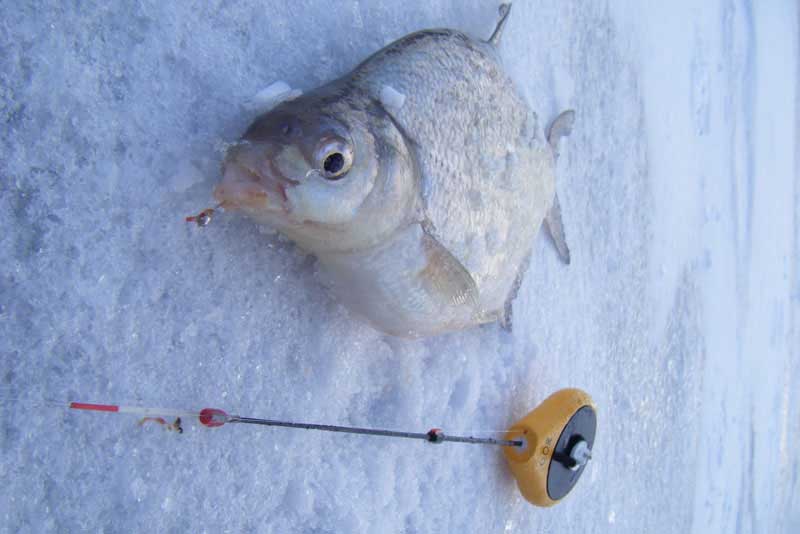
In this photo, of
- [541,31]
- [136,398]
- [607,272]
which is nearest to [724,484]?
[607,272]

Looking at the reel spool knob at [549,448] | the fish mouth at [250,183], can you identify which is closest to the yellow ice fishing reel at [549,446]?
the reel spool knob at [549,448]

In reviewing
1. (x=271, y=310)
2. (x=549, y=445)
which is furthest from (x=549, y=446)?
(x=271, y=310)

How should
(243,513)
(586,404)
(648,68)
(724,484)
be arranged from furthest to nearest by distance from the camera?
1. (724,484)
2. (648,68)
3. (586,404)
4. (243,513)

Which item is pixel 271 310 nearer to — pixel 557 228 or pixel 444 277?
pixel 444 277

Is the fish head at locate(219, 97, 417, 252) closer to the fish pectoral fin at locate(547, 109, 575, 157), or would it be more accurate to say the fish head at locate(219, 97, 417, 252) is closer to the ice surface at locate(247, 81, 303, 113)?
the ice surface at locate(247, 81, 303, 113)

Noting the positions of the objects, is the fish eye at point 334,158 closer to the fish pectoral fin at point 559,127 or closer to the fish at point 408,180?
the fish at point 408,180

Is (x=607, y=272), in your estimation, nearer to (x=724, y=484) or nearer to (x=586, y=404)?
(x=586, y=404)
